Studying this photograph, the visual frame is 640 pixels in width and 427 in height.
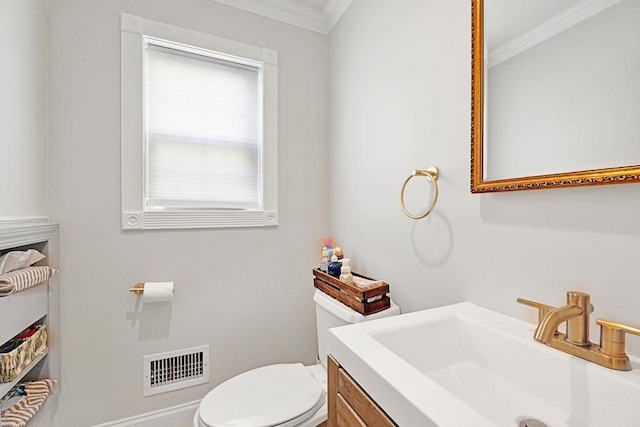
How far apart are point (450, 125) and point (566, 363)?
761 mm

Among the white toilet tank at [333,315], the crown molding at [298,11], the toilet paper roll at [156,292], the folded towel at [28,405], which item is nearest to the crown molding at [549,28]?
the white toilet tank at [333,315]

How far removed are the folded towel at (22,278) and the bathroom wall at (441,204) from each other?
139 centimetres

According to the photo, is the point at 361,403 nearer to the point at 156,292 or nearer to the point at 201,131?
the point at 156,292

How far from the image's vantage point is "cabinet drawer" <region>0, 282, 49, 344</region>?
99cm

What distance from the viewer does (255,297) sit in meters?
1.79

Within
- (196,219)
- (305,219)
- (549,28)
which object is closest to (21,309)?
(196,219)

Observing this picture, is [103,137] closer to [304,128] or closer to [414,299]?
[304,128]

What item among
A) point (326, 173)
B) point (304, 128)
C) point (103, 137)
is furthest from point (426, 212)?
point (103, 137)

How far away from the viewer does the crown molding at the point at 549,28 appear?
0.70 metres

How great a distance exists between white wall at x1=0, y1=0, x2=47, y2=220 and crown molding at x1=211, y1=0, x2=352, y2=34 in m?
0.88

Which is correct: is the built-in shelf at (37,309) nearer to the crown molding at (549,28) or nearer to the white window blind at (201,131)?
the white window blind at (201,131)

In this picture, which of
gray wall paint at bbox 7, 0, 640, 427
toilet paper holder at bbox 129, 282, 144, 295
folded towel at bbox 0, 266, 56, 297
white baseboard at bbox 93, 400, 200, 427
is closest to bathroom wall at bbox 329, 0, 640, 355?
gray wall paint at bbox 7, 0, 640, 427

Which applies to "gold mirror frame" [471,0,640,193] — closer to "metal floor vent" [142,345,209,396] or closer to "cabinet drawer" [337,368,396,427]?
"cabinet drawer" [337,368,396,427]

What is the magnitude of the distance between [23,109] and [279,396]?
5.10ft
